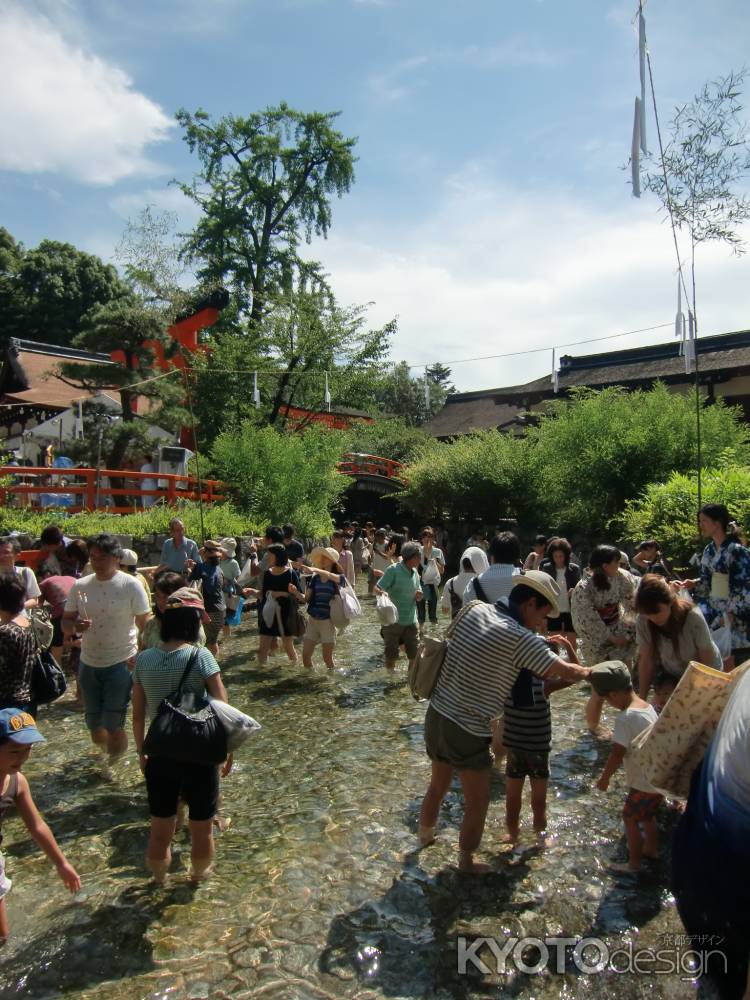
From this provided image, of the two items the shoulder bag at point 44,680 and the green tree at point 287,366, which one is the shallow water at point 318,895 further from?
the green tree at point 287,366

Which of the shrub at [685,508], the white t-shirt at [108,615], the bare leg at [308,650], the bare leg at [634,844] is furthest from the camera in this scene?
the shrub at [685,508]

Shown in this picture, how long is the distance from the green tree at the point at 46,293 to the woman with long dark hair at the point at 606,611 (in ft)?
107

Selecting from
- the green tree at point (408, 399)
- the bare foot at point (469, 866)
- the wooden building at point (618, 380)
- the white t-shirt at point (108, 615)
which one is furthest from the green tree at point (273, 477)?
the green tree at point (408, 399)

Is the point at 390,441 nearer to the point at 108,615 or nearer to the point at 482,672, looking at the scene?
the point at 108,615

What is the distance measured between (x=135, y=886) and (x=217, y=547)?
16.4 ft

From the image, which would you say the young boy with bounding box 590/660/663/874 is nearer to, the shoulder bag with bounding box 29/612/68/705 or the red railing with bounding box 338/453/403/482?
the shoulder bag with bounding box 29/612/68/705

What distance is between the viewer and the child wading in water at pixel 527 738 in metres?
4.28

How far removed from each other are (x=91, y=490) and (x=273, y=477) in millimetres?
5829

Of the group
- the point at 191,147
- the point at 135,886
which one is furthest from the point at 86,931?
the point at 191,147

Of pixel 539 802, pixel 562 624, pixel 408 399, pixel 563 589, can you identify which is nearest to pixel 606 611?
Result: pixel 563 589

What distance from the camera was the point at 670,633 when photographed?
4.54m

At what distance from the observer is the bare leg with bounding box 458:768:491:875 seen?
3.92 m

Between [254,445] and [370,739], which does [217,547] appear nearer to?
[370,739]

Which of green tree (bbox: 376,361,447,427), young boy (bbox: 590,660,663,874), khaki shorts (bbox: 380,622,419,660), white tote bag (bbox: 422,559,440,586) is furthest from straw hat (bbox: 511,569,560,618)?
green tree (bbox: 376,361,447,427)
